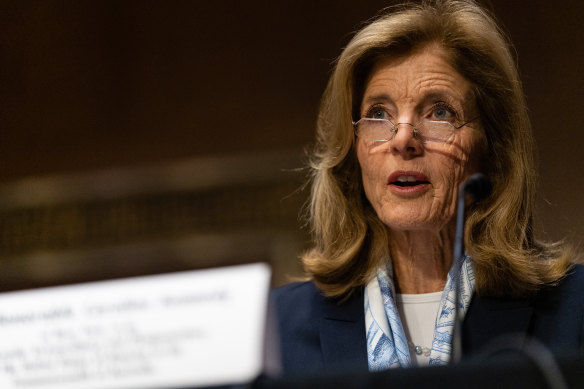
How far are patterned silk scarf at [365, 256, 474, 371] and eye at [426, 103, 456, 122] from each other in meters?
0.30

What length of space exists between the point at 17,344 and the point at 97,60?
2699 mm

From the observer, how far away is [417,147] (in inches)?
71.6

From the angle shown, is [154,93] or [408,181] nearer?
[408,181]

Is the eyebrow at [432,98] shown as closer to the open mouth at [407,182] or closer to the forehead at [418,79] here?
the forehead at [418,79]

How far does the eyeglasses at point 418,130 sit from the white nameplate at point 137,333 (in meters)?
0.46

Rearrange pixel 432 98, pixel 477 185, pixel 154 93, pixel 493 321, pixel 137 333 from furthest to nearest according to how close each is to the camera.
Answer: pixel 154 93 < pixel 137 333 < pixel 432 98 < pixel 493 321 < pixel 477 185

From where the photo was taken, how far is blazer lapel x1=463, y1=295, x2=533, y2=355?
5.74 ft

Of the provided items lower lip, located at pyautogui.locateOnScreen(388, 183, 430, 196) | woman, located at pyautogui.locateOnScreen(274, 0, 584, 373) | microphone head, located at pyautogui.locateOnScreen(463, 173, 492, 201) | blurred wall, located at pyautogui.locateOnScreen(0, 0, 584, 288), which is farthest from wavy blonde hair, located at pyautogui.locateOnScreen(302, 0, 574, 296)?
blurred wall, located at pyautogui.locateOnScreen(0, 0, 584, 288)

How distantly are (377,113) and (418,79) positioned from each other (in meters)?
0.11

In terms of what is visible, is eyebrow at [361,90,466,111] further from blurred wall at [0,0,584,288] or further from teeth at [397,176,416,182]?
blurred wall at [0,0,584,288]

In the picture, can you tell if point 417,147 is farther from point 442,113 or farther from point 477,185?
point 477,185

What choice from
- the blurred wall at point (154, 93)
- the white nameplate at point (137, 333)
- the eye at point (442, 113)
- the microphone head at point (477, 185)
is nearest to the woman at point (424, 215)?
the eye at point (442, 113)

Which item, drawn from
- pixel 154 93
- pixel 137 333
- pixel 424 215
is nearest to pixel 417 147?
pixel 424 215

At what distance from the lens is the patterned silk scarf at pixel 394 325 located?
1.71 meters
